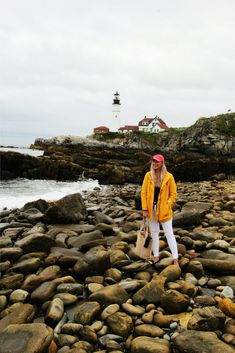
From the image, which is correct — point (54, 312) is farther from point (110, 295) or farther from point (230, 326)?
point (230, 326)

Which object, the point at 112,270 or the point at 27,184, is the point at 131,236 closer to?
the point at 112,270

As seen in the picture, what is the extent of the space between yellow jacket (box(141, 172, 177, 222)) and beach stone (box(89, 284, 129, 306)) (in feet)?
5.61

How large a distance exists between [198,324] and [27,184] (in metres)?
23.5

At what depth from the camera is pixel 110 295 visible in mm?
5266

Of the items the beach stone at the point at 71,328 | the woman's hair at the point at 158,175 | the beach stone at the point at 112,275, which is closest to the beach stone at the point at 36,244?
the beach stone at the point at 112,275

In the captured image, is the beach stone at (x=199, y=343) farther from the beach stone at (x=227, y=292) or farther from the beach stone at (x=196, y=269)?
the beach stone at (x=196, y=269)

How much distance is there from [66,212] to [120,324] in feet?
21.5

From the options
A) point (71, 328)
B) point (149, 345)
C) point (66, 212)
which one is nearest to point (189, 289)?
point (149, 345)

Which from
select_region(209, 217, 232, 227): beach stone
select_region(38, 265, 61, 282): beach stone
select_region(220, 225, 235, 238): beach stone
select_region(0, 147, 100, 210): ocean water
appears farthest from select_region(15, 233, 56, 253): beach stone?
select_region(0, 147, 100, 210): ocean water

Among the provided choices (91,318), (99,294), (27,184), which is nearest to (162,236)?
(99,294)

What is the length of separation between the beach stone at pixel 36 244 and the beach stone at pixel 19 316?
7.43 feet

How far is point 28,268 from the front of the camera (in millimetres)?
6309

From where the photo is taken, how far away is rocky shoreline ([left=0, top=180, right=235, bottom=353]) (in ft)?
13.6

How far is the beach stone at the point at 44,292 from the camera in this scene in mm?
5323
